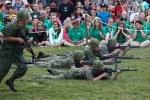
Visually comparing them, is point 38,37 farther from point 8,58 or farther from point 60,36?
point 8,58

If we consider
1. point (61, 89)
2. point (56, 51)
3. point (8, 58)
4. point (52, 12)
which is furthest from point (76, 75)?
point (52, 12)

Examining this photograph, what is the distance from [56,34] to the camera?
816 inches

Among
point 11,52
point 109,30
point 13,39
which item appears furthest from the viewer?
point 109,30

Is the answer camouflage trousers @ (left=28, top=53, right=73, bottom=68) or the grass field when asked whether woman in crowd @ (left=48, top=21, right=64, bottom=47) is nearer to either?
camouflage trousers @ (left=28, top=53, right=73, bottom=68)

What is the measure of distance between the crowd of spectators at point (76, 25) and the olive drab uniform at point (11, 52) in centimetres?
749

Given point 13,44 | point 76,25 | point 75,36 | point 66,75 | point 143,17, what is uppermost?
point 13,44

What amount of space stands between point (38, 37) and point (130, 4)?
633cm

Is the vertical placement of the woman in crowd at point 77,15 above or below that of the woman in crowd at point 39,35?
above

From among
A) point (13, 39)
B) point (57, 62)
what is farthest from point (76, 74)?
point (13, 39)

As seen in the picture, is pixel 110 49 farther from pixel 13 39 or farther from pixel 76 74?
pixel 13 39

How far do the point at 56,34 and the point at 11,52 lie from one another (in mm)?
9820

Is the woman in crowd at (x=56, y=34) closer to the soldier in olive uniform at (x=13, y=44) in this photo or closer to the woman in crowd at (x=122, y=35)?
the woman in crowd at (x=122, y=35)

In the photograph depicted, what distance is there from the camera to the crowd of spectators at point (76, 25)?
20.1 metres

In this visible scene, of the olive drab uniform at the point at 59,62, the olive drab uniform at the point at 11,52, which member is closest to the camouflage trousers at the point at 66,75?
the olive drab uniform at the point at 59,62
